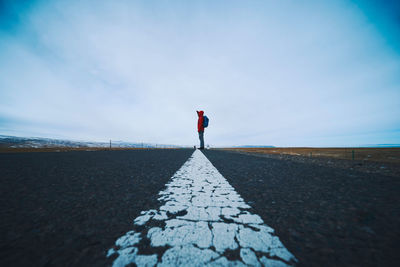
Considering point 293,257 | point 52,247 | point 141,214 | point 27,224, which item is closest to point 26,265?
point 52,247

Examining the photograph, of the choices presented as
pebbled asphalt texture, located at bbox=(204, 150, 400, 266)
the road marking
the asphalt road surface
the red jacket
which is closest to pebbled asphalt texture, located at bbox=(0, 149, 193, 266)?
the asphalt road surface

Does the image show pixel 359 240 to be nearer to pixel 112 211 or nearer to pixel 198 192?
pixel 198 192

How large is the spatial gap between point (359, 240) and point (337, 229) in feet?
0.51

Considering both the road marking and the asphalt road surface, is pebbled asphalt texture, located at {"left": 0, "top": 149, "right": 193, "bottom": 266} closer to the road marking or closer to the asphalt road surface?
the asphalt road surface

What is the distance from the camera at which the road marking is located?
95cm

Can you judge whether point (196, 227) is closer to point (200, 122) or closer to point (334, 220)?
point (334, 220)

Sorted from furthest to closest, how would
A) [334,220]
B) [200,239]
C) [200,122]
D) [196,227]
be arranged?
[200,122]
[334,220]
[196,227]
[200,239]

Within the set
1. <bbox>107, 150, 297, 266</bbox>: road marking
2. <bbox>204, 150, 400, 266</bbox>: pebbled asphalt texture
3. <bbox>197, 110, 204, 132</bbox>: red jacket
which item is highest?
<bbox>197, 110, 204, 132</bbox>: red jacket

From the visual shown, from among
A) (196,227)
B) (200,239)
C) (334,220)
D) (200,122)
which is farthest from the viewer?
(200,122)

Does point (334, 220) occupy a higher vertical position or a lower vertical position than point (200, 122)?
lower

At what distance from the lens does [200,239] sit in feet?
3.78

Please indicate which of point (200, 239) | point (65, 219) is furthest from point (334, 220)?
point (65, 219)

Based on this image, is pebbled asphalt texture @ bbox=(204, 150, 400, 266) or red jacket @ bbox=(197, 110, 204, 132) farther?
red jacket @ bbox=(197, 110, 204, 132)

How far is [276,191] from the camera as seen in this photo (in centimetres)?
232
